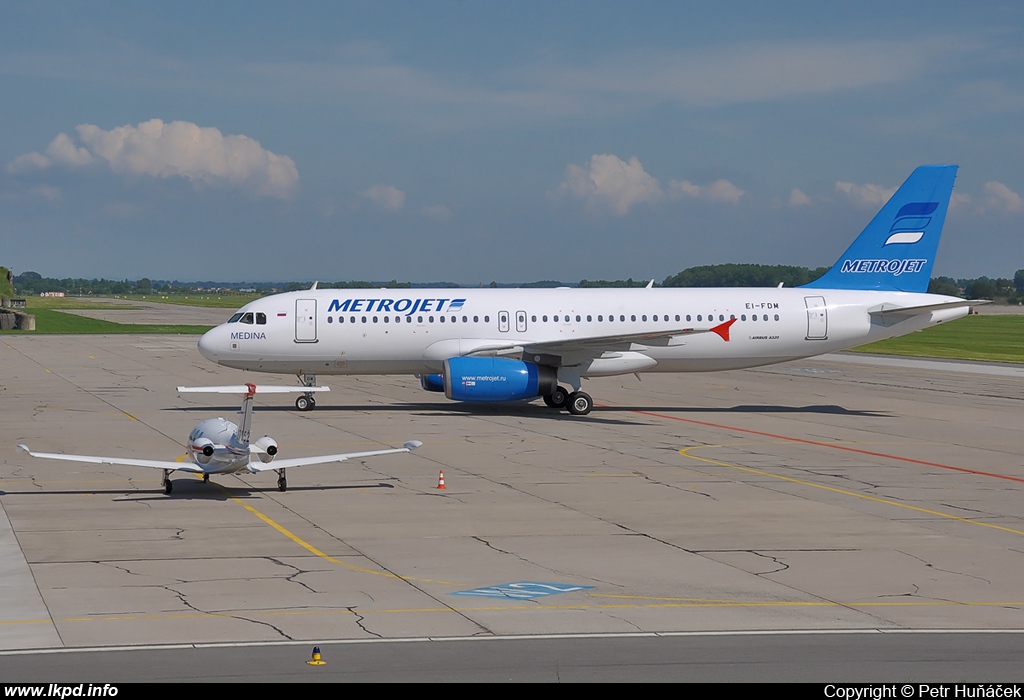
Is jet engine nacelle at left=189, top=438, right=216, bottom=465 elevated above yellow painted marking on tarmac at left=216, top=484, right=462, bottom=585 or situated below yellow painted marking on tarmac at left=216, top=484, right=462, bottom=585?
above

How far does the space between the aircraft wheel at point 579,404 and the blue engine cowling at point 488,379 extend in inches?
55.5

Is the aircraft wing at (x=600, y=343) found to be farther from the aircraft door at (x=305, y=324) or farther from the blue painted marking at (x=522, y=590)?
the blue painted marking at (x=522, y=590)

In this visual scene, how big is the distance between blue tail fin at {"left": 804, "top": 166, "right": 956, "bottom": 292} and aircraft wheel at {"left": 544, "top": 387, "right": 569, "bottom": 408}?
10.7m

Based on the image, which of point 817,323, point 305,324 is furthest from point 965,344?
point 305,324

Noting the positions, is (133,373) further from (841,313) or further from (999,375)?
(999,375)

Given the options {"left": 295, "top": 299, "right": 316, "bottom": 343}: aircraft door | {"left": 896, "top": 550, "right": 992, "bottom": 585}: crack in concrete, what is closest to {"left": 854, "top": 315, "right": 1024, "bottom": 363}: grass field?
{"left": 295, "top": 299, "right": 316, "bottom": 343}: aircraft door

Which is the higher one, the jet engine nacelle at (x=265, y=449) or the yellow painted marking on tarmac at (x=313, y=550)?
the jet engine nacelle at (x=265, y=449)

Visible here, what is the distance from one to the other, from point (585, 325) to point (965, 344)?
179 feet

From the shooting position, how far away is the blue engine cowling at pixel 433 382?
137ft

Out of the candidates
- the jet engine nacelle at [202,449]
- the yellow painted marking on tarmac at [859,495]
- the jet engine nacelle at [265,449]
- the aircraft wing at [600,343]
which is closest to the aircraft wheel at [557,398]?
the aircraft wing at [600,343]

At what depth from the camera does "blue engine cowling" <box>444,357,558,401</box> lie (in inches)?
1516

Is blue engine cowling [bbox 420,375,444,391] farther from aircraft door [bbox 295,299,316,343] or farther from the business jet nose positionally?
the business jet nose

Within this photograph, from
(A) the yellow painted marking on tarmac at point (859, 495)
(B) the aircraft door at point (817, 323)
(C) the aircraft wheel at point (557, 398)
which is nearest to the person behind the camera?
(A) the yellow painted marking on tarmac at point (859, 495)
